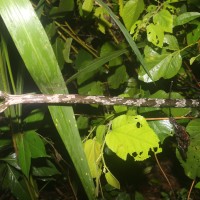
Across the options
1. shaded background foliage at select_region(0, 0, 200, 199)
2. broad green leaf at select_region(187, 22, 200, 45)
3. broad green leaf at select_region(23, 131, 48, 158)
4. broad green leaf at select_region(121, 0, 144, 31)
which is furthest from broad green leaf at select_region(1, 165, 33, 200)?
broad green leaf at select_region(187, 22, 200, 45)

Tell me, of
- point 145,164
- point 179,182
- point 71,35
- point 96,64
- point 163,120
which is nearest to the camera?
point 96,64

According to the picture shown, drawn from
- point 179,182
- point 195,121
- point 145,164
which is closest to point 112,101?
point 195,121

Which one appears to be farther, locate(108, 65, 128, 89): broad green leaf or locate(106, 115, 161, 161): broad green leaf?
locate(108, 65, 128, 89): broad green leaf

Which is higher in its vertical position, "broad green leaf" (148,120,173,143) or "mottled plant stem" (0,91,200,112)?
"mottled plant stem" (0,91,200,112)

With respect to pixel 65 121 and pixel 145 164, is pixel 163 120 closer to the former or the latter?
pixel 65 121

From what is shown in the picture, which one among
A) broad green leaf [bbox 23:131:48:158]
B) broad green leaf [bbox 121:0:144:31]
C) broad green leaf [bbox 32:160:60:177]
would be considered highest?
broad green leaf [bbox 121:0:144:31]

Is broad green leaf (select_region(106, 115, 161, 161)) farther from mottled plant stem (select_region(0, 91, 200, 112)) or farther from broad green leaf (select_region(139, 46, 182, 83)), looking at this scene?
broad green leaf (select_region(139, 46, 182, 83))

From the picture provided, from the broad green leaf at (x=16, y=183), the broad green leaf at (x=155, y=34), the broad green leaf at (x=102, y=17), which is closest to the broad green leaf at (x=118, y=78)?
the broad green leaf at (x=102, y=17)

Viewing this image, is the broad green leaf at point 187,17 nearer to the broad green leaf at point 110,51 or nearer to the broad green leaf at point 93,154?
the broad green leaf at point 110,51
